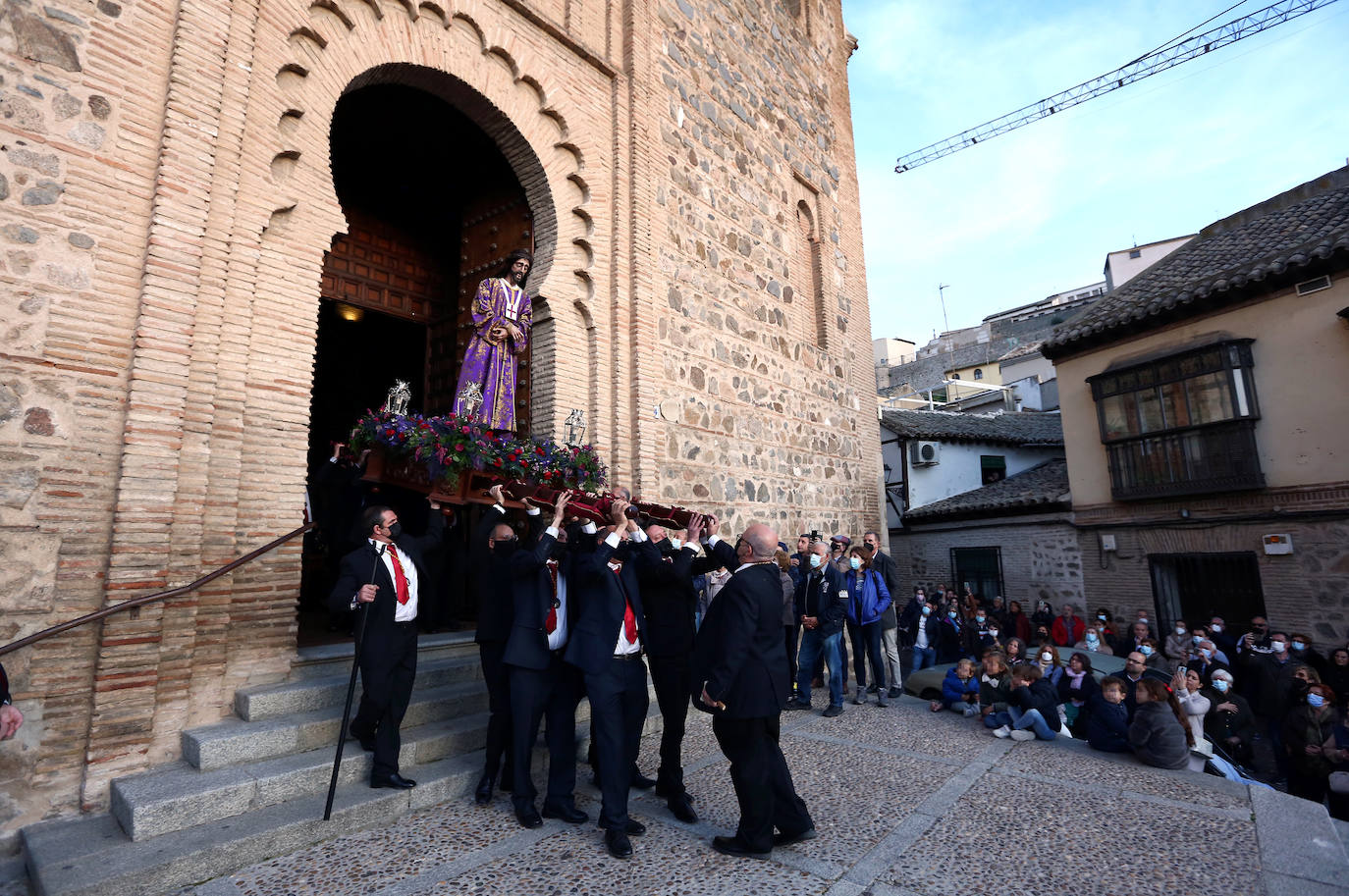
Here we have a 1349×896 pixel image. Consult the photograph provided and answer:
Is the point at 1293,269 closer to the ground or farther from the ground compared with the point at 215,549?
farther from the ground

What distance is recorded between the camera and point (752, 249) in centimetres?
1033

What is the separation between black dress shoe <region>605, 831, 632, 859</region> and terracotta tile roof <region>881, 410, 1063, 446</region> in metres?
16.8

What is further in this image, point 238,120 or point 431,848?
point 238,120


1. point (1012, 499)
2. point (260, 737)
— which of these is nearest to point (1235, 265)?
point (1012, 499)

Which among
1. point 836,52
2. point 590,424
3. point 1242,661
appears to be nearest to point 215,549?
point 590,424

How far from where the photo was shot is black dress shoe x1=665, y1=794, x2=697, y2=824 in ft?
14.0

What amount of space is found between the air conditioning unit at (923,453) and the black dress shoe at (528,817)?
55.1 feet

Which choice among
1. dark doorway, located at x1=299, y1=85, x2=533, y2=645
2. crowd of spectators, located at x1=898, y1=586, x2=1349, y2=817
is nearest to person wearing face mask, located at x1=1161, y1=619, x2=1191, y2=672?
crowd of spectators, located at x1=898, y1=586, x2=1349, y2=817

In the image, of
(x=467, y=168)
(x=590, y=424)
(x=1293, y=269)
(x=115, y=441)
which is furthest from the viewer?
(x=1293, y=269)

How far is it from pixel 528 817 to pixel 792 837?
1507mm

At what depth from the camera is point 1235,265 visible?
13133mm

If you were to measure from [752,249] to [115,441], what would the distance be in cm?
808

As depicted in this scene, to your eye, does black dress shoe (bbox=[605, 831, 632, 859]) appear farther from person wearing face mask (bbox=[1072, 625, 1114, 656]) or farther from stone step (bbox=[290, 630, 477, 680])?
person wearing face mask (bbox=[1072, 625, 1114, 656])

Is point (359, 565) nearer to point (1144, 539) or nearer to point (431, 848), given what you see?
point (431, 848)
